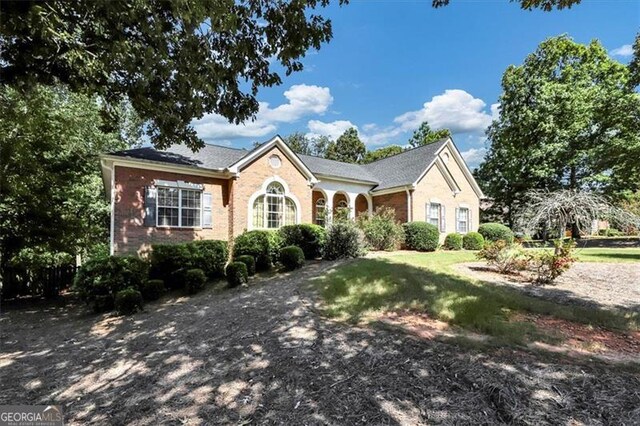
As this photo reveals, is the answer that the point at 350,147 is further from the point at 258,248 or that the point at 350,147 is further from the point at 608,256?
the point at 258,248

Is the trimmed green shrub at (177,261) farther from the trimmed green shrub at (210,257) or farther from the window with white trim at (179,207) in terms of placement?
the window with white trim at (179,207)

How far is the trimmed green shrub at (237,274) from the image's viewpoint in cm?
991

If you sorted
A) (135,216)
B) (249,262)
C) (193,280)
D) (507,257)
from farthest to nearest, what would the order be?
(135,216)
(249,262)
(507,257)
(193,280)

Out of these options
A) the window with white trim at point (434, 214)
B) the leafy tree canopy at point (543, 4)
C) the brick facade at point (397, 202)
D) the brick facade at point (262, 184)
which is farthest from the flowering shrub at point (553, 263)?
the window with white trim at point (434, 214)

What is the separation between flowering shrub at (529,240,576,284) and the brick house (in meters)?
7.43

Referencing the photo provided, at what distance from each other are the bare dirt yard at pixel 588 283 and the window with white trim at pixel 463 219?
10389 millimetres

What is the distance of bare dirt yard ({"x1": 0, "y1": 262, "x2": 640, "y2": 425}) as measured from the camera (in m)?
3.22

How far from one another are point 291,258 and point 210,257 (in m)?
2.66

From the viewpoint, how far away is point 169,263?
10.6m

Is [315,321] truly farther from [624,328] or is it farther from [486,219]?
[486,219]

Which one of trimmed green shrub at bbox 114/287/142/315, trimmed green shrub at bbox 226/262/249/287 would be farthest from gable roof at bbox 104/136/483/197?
trimmed green shrub at bbox 114/287/142/315

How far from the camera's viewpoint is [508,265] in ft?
32.9

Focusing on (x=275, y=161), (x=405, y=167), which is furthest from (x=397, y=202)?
A: (x=275, y=161)

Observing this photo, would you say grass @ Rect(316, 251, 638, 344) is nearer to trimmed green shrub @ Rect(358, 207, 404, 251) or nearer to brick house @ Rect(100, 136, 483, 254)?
brick house @ Rect(100, 136, 483, 254)
